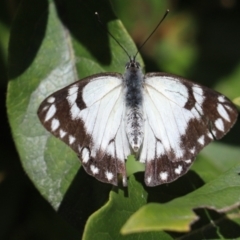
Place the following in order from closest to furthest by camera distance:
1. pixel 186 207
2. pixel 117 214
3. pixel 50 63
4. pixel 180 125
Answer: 1. pixel 186 207
2. pixel 117 214
3. pixel 180 125
4. pixel 50 63

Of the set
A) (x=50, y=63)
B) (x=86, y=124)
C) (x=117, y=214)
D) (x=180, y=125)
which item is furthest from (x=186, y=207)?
(x=50, y=63)

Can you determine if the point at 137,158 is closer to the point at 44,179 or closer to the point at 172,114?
the point at 172,114

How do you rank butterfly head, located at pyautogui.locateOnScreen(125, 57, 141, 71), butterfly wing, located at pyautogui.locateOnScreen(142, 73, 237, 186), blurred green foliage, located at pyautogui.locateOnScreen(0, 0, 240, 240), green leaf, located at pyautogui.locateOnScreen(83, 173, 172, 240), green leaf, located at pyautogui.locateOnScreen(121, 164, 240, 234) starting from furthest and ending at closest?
blurred green foliage, located at pyautogui.locateOnScreen(0, 0, 240, 240) < butterfly head, located at pyautogui.locateOnScreen(125, 57, 141, 71) < butterfly wing, located at pyautogui.locateOnScreen(142, 73, 237, 186) < green leaf, located at pyautogui.locateOnScreen(83, 173, 172, 240) < green leaf, located at pyautogui.locateOnScreen(121, 164, 240, 234)

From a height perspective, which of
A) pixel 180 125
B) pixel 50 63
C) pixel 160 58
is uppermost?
pixel 50 63

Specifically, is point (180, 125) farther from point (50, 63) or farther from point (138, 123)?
point (50, 63)

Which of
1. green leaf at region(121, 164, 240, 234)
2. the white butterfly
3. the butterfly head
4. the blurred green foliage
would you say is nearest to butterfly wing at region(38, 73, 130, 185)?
the white butterfly

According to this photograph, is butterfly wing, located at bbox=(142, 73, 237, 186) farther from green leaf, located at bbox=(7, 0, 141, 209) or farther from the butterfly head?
green leaf, located at bbox=(7, 0, 141, 209)
